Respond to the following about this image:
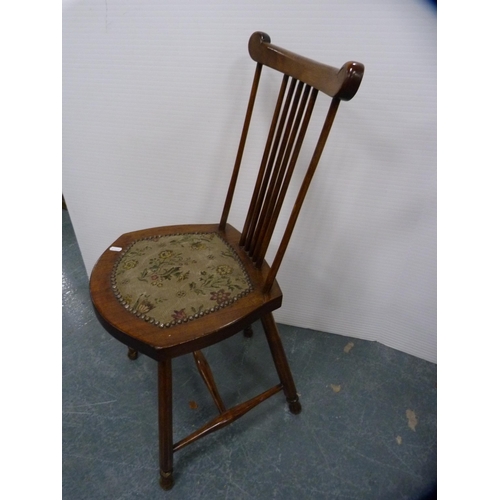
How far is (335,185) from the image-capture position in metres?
0.96

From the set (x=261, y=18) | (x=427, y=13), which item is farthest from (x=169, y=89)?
(x=427, y=13)

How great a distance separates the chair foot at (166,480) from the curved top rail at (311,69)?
0.93m

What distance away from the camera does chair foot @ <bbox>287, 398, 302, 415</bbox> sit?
1.01 meters

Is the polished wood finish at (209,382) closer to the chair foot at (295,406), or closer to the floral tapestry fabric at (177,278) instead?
the chair foot at (295,406)

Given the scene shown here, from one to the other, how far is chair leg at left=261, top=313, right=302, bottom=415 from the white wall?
331 millimetres

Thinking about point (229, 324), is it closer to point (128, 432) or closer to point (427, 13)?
point (128, 432)

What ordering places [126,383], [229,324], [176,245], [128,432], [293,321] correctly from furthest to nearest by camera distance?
[293,321] → [126,383] → [128,432] → [176,245] → [229,324]

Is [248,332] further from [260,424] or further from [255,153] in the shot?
[255,153]

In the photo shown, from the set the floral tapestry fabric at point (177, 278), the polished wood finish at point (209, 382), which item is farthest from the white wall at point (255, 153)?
the polished wood finish at point (209, 382)

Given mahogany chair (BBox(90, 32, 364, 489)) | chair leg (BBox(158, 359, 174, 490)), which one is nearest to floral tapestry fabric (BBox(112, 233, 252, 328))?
mahogany chair (BBox(90, 32, 364, 489))

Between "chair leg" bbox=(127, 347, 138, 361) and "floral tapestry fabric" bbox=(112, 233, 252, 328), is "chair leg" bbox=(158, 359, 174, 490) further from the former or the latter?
"chair leg" bbox=(127, 347, 138, 361)

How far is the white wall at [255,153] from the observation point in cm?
77

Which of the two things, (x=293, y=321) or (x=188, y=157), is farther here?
(x=293, y=321)

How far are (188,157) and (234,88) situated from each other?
24 centimetres
